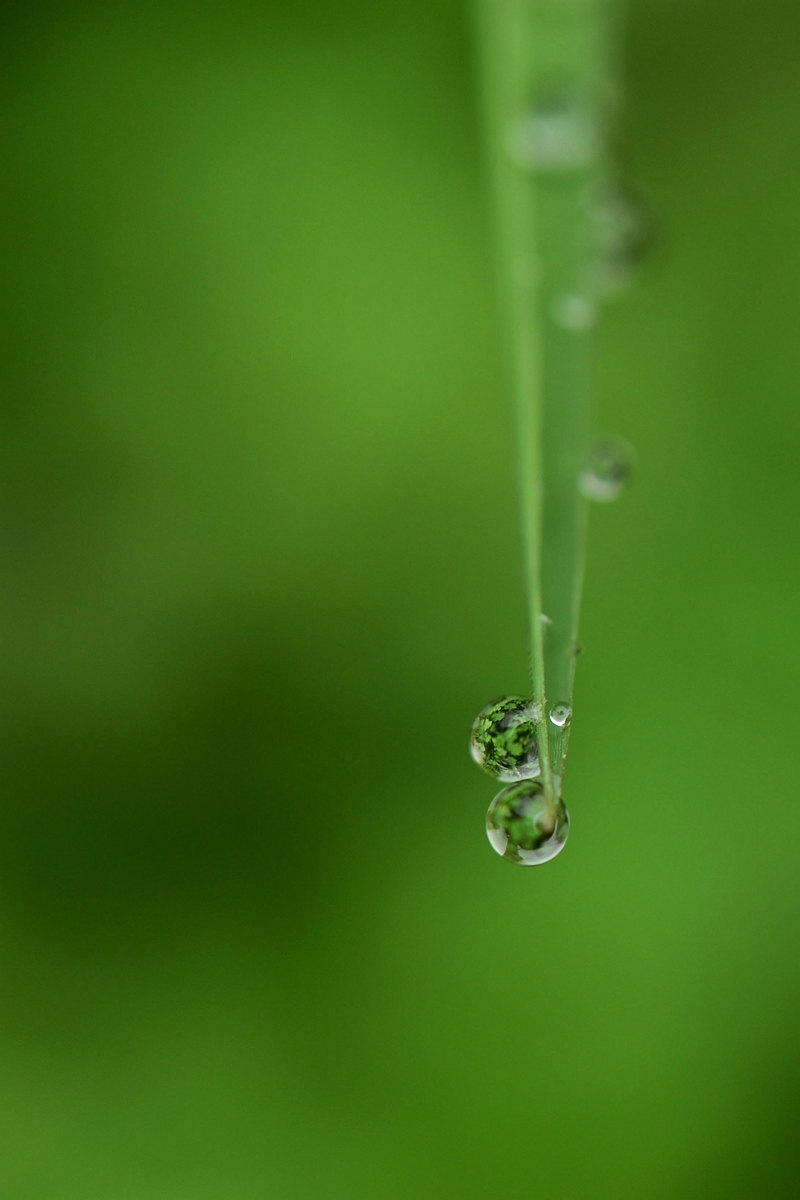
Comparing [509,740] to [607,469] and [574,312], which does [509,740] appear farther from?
[574,312]

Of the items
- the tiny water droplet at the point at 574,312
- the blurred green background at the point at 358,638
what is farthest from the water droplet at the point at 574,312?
the blurred green background at the point at 358,638

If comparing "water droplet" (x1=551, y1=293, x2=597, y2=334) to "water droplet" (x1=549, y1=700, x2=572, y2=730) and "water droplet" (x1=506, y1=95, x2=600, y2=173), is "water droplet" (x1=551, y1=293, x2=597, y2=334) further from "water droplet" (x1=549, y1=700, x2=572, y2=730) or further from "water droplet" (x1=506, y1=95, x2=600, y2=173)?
"water droplet" (x1=549, y1=700, x2=572, y2=730)

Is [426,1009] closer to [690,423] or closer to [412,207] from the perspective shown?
[690,423]

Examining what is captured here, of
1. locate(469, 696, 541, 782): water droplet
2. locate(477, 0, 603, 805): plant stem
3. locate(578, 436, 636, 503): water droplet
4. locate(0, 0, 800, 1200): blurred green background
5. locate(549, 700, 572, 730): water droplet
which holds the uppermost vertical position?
locate(0, 0, 800, 1200): blurred green background

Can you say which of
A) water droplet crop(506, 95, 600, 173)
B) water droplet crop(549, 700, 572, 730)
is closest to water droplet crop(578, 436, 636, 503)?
water droplet crop(549, 700, 572, 730)

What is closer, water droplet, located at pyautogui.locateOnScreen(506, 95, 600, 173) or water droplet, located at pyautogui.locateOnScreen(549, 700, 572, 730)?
water droplet, located at pyautogui.locateOnScreen(506, 95, 600, 173)

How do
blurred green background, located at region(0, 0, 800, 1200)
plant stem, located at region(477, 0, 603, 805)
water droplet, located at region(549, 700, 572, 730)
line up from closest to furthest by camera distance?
plant stem, located at region(477, 0, 603, 805), water droplet, located at region(549, 700, 572, 730), blurred green background, located at region(0, 0, 800, 1200)

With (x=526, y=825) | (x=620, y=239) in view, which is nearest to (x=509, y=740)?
(x=526, y=825)

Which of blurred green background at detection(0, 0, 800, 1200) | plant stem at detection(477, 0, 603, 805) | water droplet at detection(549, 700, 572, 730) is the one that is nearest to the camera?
plant stem at detection(477, 0, 603, 805)
